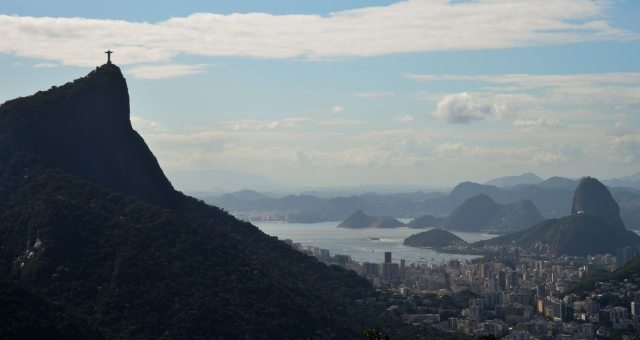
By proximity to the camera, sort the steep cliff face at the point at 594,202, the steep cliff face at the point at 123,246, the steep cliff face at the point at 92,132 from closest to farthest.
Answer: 1. the steep cliff face at the point at 123,246
2. the steep cliff face at the point at 92,132
3. the steep cliff face at the point at 594,202

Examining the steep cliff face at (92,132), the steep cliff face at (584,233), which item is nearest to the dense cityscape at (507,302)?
the steep cliff face at (92,132)

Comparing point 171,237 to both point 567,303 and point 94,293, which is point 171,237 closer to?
point 94,293

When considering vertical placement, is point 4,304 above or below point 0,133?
below

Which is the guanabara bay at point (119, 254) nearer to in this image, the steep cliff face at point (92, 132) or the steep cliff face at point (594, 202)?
the steep cliff face at point (92, 132)

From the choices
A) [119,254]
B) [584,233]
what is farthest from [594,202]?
[119,254]

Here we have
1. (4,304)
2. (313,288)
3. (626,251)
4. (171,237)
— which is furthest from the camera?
(626,251)

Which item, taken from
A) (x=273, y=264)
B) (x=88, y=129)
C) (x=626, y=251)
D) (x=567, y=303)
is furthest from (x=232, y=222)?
(x=626, y=251)
